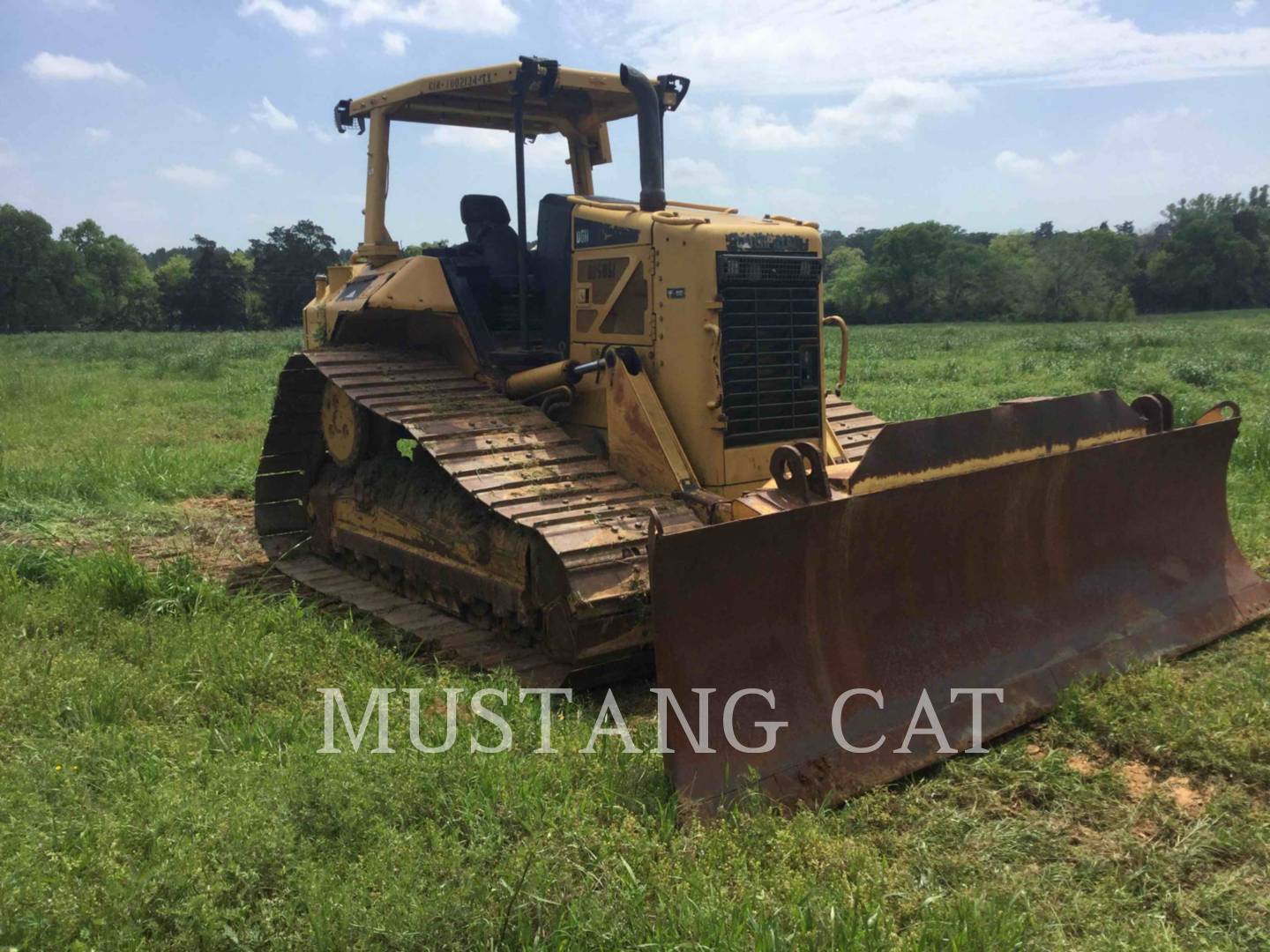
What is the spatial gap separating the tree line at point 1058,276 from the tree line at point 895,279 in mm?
79

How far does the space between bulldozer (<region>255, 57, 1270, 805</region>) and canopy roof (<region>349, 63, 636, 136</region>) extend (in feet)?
0.08

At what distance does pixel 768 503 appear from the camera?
3828mm

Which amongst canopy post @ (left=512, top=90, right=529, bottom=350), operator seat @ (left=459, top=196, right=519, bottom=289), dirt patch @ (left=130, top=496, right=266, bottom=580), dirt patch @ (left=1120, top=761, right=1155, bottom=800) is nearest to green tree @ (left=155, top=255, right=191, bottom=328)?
dirt patch @ (left=130, top=496, right=266, bottom=580)

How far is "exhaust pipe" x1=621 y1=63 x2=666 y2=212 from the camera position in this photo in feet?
17.9

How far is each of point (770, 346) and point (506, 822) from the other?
2.94m

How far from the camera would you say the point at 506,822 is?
121 inches

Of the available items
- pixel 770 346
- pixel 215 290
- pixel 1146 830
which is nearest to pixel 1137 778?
pixel 1146 830

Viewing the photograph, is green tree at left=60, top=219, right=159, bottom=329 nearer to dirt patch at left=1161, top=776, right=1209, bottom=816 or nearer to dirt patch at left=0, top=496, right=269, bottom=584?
dirt patch at left=0, top=496, right=269, bottom=584

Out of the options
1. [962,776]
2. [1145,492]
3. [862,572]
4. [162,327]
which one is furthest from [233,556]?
[162,327]

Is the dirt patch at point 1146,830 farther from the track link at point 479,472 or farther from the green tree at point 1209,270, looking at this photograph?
the green tree at point 1209,270

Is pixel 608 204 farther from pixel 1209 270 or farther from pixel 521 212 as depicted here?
pixel 1209 270

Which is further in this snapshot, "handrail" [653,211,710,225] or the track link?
"handrail" [653,211,710,225]

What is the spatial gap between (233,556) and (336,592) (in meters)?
1.34

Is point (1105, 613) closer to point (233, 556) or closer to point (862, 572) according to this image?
point (862, 572)
